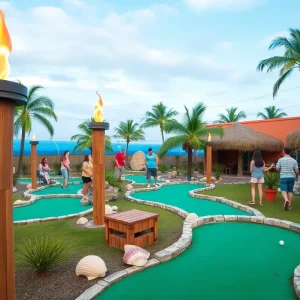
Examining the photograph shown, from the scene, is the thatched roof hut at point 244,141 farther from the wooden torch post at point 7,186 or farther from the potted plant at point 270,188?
the wooden torch post at point 7,186

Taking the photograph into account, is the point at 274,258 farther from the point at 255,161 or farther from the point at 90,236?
the point at 255,161

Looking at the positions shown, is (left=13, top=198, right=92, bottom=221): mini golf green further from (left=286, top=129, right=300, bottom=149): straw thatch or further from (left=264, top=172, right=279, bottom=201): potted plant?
(left=286, top=129, right=300, bottom=149): straw thatch

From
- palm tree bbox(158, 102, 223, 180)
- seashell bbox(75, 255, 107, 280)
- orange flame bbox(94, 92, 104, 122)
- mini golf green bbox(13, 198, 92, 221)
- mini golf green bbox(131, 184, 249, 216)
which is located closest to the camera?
seashell bbox(75, 255, 107, 280)

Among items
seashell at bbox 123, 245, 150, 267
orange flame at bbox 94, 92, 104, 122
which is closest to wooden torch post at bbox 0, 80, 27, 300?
seashell at bbox 123, 245, 150, 267

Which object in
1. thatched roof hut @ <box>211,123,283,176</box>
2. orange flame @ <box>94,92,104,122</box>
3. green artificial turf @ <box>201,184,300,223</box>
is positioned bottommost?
green artificial turf @ <box>201,184,300,223</box>

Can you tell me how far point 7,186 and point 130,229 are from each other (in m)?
2.81

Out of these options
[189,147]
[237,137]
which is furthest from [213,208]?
[237,137]

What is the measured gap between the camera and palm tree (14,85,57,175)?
17.2 meters

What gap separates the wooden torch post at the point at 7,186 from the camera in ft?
6.25

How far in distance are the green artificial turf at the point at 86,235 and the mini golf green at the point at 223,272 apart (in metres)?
0.55

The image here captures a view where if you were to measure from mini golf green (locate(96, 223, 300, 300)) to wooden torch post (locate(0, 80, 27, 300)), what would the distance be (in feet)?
4.82

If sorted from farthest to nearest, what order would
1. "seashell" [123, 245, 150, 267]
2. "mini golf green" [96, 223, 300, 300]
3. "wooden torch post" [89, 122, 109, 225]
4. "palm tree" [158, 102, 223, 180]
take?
"palm tree" [158, 102, 223, 180] → "wooden torch post" [89, 122, 109, 225] → "seashell" [123, 245, 150, 267] → "mini golf green" [96, 223, 300, 300]

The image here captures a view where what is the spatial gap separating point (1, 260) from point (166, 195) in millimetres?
8521

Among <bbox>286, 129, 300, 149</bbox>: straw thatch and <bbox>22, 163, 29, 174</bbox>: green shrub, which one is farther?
<bbox>22, 163, 29, 174</bbox>: green shrub
